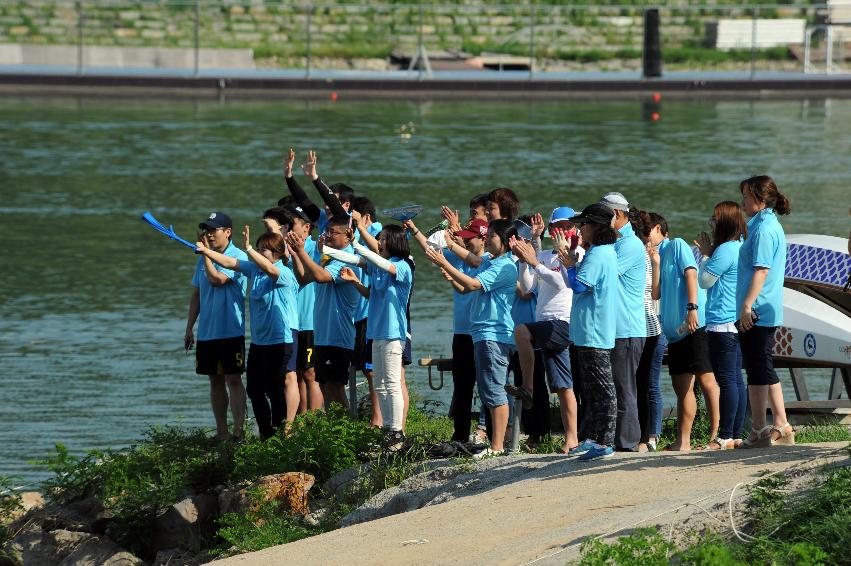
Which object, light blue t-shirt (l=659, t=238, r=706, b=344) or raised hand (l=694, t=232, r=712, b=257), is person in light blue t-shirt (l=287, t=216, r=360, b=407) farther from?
raised hand (l=694, t=232, r=712, b=257)

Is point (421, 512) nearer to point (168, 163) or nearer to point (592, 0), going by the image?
point (168, 163)

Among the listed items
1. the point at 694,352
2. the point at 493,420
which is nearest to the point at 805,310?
the point at 694,352

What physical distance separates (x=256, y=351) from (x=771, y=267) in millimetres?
3946

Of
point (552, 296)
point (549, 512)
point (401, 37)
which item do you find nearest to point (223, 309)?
point (552, 296)

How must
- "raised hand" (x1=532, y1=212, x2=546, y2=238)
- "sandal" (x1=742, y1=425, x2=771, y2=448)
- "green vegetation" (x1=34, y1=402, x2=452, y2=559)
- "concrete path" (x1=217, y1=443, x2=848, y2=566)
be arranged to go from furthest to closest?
"raised hand" (x1=532, y1=212, x2=546, y2=238), "green vegetation" (x1=34, y1=402, x2=452, y2=559), "sandal" (x1=742, y1=425, x2=771, y2=448), "concrete path" (x1=217, y1=443, x2=848, y2=566)

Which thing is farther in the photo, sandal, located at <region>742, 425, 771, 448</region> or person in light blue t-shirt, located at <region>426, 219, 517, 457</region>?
person in light blue t-shirt, located at <region>426, 219, 517, 457</region>

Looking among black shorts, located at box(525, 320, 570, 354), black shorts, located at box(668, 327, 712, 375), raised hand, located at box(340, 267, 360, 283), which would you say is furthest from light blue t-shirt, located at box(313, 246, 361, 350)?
black shorts, located at box(668, 327, 712, 375)

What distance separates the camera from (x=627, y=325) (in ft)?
34.8

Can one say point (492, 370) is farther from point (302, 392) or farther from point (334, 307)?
point (302, 392)

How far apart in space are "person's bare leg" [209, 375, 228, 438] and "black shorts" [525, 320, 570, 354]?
8.70ft

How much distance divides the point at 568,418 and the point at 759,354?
4.34ft

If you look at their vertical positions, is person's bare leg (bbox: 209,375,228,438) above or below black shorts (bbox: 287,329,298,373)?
below

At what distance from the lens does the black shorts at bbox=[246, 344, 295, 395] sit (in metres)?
12.1

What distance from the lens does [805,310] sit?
1361 centimetres
